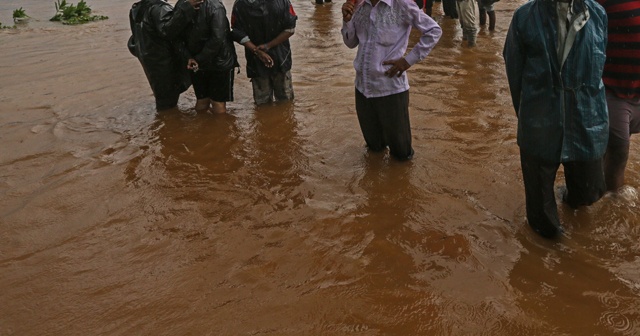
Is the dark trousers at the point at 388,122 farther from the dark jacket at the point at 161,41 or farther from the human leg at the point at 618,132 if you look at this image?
the dark jacket at the point at 161,41

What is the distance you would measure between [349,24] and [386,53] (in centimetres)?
42

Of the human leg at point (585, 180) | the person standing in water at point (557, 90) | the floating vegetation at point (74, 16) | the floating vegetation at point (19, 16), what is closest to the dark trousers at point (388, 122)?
the person standing in water at point (557, 90)

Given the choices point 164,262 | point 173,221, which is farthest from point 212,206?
point 164,262

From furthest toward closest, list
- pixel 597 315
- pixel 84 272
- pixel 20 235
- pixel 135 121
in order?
pixel 135 121, pixel 20 235, pixel 84 272, pixel 597 315

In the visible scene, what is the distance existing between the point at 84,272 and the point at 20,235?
0.83 m

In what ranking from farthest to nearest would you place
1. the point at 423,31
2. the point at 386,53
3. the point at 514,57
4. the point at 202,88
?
1. the point at 202,88
2. the point at 386,53
3. the point at 423,31
4. the point at 514,57

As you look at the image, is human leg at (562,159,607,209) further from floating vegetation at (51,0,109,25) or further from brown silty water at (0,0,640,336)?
floating vegetation at (51,0,109,25)

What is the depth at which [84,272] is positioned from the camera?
3.24m

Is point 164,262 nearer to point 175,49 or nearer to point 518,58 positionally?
point 518,58

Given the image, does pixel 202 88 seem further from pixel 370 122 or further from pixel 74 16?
pixel 74 16

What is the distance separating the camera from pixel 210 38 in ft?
17.7

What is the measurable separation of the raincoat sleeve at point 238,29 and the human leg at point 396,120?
6.59 ft

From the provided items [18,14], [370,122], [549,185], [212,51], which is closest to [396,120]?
[370,122]

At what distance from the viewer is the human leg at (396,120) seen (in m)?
4.20
